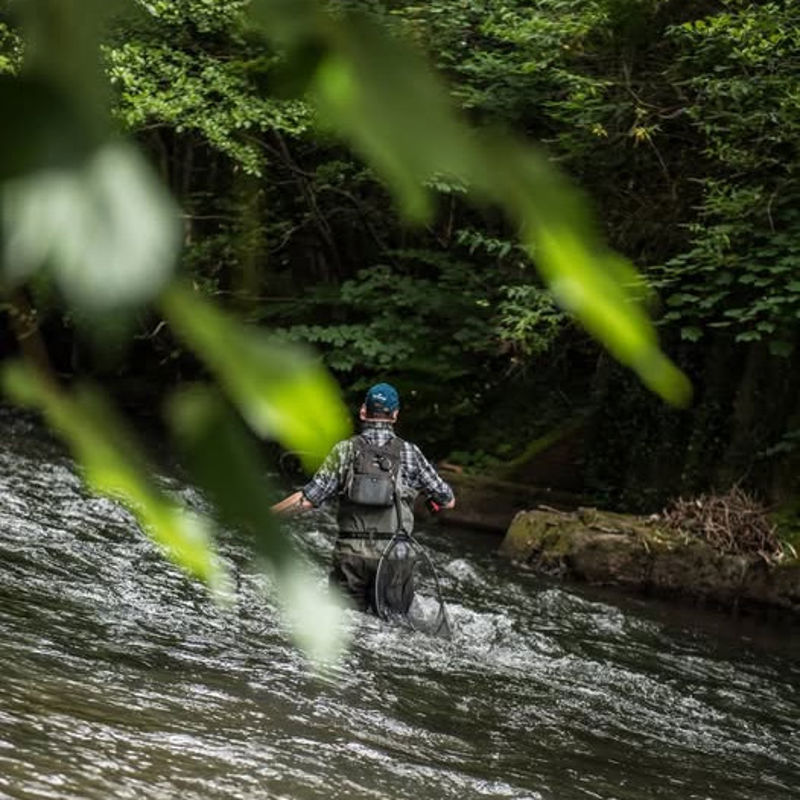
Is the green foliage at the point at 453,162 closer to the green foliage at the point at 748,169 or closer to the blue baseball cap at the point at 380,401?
the blue baseball cap at the point at 380,401

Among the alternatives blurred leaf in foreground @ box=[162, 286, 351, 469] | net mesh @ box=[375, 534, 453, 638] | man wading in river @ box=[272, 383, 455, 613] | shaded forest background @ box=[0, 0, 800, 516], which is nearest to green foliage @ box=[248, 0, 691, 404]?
blurred leaf in foreground @ box=[162, 286, 351, 469]

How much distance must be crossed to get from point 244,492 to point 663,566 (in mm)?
13709

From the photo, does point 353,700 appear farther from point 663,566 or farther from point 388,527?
point 663,566

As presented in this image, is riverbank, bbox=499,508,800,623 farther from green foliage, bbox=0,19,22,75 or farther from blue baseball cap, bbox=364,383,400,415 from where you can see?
green foliage, bbox=0,19,22,75

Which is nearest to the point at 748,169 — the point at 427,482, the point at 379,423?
the point at 427,482

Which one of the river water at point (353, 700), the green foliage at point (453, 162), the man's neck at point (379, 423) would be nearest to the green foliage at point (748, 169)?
the river water at point (353, 700)

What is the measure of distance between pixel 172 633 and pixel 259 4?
24.1 feet

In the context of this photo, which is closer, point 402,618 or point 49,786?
point 49,786

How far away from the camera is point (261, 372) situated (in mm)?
550

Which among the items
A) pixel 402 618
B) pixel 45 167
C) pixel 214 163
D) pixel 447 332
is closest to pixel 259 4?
pixel 45 167

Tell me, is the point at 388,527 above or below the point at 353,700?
above

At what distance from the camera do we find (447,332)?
19688mm

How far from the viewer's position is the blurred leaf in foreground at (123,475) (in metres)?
0.62

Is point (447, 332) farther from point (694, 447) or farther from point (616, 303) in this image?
point (616, 303)
